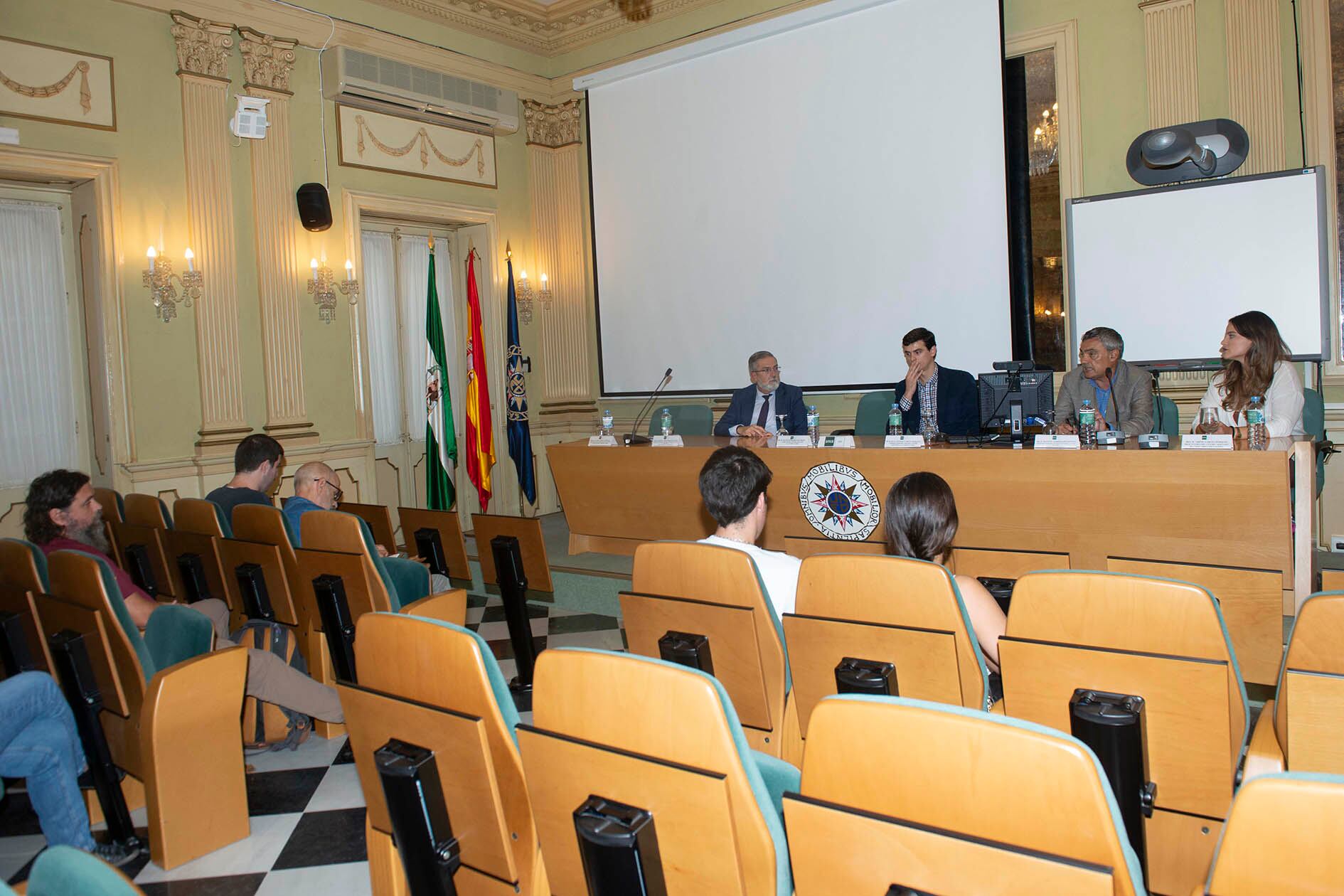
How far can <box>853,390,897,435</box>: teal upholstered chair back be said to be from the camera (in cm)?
527

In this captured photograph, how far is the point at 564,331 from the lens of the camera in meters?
7.75

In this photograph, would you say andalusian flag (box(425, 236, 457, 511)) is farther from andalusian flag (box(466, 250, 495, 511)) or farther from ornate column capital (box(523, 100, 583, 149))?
ornate column capital (box(523, 100, 583, 149))

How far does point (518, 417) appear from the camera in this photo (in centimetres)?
714

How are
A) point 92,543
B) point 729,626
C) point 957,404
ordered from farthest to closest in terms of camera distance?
point 957,404 → point 92,543 → point 729,626

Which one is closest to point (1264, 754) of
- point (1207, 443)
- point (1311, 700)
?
point (1311, 700)

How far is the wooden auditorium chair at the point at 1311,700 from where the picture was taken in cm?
140

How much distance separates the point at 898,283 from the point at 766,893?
17.4 ft

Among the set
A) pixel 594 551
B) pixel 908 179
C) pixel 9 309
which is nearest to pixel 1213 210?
pixel 908 179

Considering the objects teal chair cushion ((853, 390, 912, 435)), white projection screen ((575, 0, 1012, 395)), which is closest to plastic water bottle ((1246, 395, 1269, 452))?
teal chair cushion ((853, 390, 912, 435))

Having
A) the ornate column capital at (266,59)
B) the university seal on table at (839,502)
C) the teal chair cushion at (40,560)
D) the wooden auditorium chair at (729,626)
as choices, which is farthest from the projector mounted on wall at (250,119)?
the wooden auditorium chair at (729,626)

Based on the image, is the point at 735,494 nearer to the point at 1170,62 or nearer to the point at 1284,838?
the point at 1284,838

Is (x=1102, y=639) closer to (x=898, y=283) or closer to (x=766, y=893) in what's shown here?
(x=766, y=893)

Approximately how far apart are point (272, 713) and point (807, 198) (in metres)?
4.88

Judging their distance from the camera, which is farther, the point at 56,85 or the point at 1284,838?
the point at 56,85
